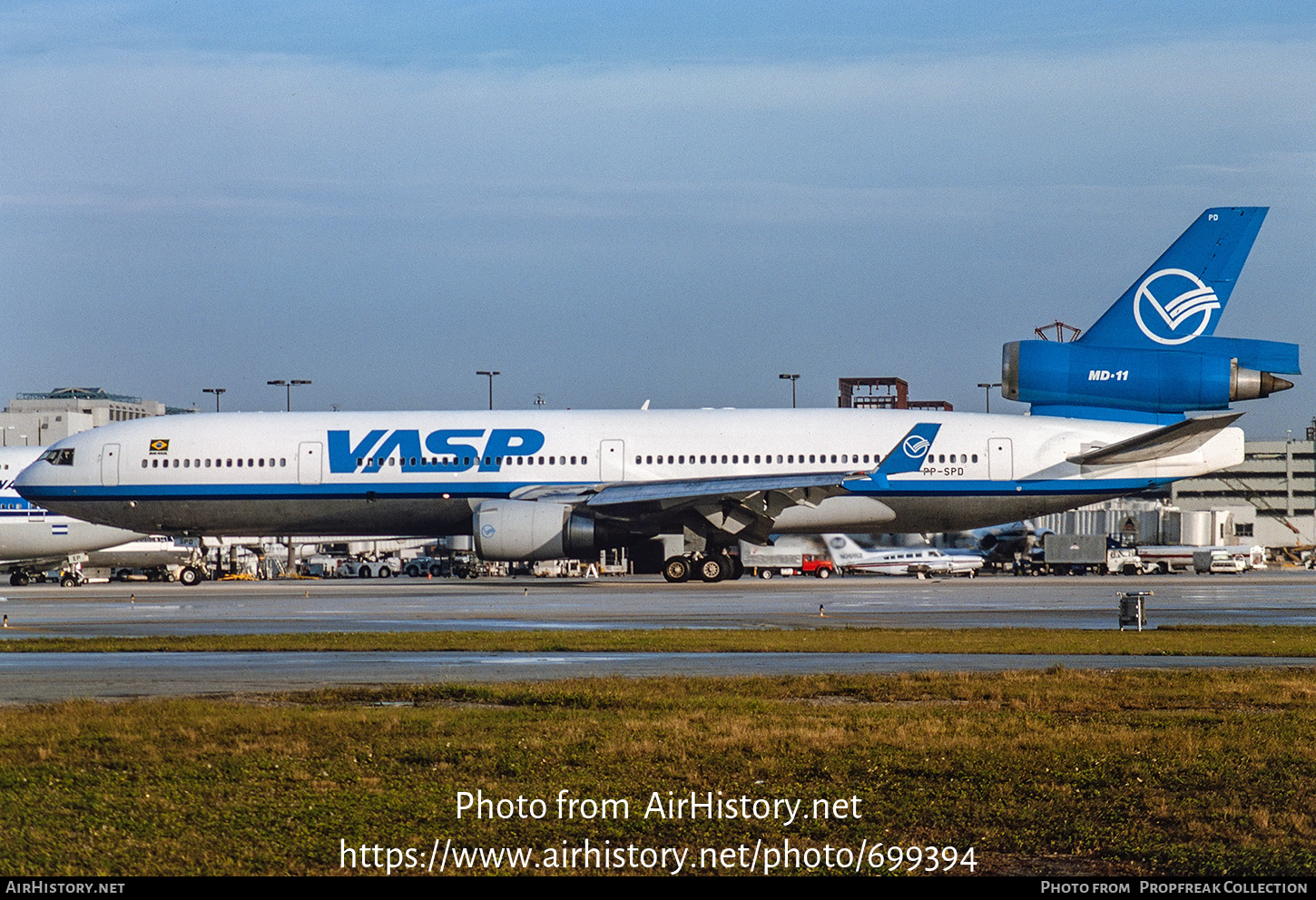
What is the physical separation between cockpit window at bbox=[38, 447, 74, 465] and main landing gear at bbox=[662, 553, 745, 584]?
17.6 metres

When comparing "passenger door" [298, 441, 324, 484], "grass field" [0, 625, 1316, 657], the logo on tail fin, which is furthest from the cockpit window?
the logo on tail fin

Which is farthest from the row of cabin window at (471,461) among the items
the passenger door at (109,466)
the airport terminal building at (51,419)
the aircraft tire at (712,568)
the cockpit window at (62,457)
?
the airport terminal building at (51,419)

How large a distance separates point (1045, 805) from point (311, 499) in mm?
33316

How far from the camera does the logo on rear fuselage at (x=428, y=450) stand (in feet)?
126

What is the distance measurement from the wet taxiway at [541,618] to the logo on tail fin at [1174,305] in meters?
7.09

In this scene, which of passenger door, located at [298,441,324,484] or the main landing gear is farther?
the main landing gear

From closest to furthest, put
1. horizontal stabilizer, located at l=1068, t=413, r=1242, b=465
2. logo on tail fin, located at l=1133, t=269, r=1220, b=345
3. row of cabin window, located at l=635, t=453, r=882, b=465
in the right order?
horizontal stabilizer, located at l=1068, t=413, r=1242, b=465
row of cabin window, located at l=635, t=453, r=882, b=465
logo on tail fin, located at l=1133, t=269, r=1220, b=345

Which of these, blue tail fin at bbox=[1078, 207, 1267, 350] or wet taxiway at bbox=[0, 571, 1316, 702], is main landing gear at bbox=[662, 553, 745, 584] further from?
blue tail fin at bbox=[1078, 207, 1267, 350]

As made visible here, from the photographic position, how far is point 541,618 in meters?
24.5

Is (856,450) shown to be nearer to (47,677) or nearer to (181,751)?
(47,677)

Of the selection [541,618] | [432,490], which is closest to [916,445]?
[432,490]

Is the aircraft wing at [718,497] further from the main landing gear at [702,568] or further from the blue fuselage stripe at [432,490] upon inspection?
the main landing gear at [702,568]

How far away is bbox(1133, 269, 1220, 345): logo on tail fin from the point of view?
3841cm
